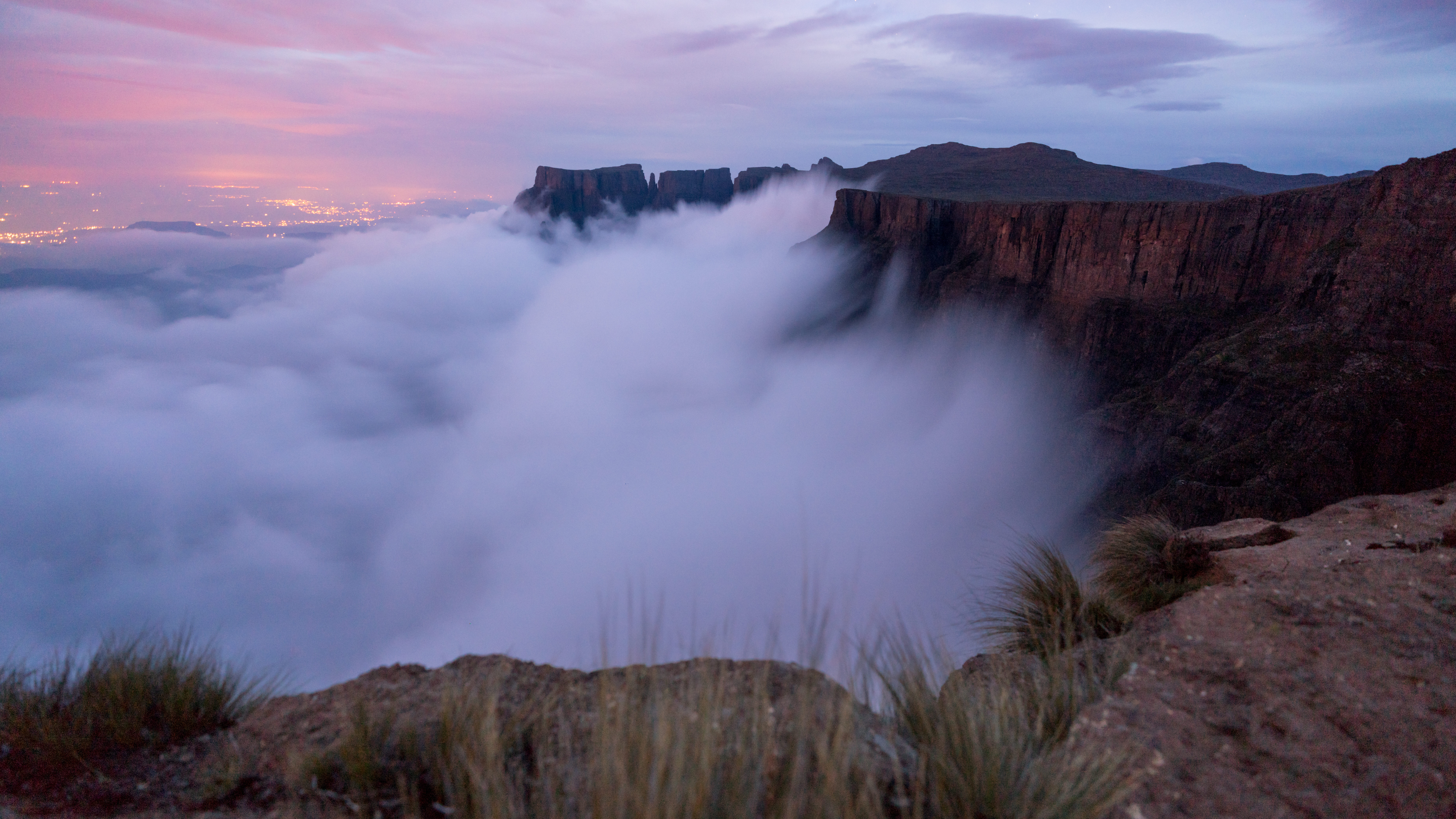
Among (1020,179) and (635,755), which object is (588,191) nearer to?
(1020,179)

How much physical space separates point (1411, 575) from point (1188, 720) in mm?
3171

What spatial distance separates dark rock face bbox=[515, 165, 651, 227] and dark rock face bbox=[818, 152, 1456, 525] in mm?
119027

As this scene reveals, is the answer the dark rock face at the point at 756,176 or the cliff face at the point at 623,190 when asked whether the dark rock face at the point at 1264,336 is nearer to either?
the dark rock face at the point at 756,176

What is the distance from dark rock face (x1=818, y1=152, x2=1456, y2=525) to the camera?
1262cm

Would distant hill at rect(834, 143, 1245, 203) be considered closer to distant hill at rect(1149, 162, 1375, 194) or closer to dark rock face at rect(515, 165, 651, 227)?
distant hill at rect(1149, 162, 1375, 194)

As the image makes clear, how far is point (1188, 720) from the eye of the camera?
2914 millimetres

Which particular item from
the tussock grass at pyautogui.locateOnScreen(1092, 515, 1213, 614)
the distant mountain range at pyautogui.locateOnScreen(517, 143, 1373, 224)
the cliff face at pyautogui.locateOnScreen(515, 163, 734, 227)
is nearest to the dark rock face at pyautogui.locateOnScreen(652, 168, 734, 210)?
the cliff face at pyautogui.locateOnScreen(515, 163, 734, 227)

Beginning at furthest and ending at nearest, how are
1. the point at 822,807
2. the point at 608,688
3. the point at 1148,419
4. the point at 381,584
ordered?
1. the point at 381,584
2. the point at 1148,419
3. the point at 608,688
4. the point at 822,807

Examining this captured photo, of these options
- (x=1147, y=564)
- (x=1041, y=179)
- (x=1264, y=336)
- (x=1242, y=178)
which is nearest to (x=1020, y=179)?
(x=1041, y=179)

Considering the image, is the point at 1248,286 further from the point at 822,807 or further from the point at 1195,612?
the point at 822,807

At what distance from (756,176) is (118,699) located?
119 m

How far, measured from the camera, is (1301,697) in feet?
9.96

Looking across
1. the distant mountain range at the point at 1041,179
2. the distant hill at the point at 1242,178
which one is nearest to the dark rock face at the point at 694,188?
the distant mountain range at the point at 1041,179

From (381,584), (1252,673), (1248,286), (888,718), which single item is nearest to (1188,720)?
(1252,673)
